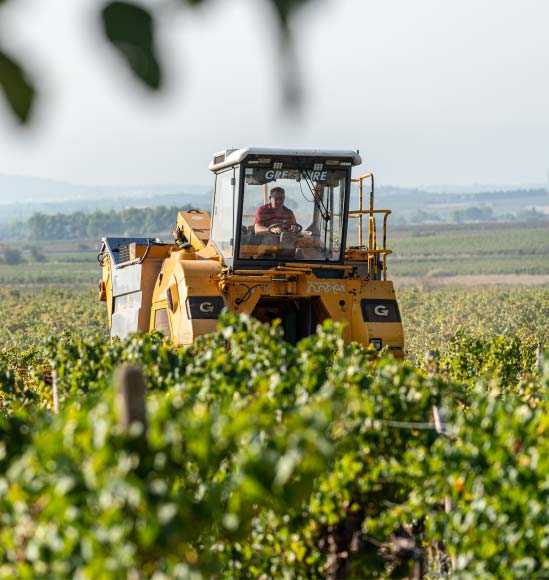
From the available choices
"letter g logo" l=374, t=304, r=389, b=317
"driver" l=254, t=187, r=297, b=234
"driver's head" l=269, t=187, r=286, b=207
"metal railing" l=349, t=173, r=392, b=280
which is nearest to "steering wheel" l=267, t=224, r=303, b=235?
"driver" l=254, t=187, r=297, b=234

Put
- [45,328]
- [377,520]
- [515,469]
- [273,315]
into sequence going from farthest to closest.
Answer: [45,328] < [273,315] < [377,520] < [515,469]

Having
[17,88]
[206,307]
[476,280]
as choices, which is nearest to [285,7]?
[17,88]

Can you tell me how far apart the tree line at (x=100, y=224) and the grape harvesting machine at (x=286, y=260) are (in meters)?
106

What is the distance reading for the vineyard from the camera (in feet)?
11.4

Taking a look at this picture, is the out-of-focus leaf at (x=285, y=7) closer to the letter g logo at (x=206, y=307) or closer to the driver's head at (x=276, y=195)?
the letter g logo at (x=206, y=307)

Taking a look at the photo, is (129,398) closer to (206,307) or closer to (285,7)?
(285,7)

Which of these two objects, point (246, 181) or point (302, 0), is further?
point (246, 181)

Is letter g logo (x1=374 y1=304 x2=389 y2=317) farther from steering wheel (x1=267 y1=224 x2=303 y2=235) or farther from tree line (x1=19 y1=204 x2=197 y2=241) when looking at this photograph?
tree line (x1=19 y1=204 x2=197 y2=241)

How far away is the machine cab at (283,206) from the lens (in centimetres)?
1109

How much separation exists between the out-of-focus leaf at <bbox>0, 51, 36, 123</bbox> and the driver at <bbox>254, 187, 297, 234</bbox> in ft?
32.5

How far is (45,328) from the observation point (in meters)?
31.5

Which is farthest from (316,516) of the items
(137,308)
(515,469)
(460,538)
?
(137,308)

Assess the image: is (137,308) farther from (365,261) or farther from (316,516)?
(316,516)

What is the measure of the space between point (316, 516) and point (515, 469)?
122cm
